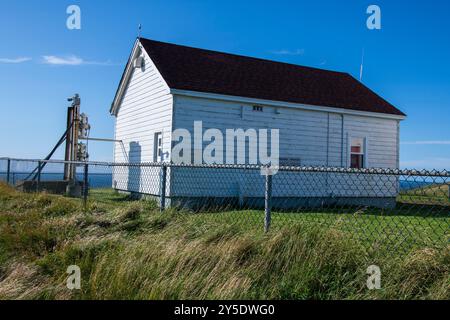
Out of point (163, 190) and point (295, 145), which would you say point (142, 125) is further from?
point (163, 190)

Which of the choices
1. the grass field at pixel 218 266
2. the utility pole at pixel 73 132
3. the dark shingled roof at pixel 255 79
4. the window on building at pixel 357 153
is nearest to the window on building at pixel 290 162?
the dark shingled roof at pixel 255 79

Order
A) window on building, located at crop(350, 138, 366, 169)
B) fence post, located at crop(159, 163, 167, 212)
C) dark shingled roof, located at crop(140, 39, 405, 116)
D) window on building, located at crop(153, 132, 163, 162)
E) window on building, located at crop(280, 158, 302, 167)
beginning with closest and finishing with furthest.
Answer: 1. fence post, located at crop(159, 163, 167, 212)
2. dark shingled roof, located at crop(140, 39, 405, 116)
3. window on building, located at crop(153, 132, 163, 162)
4. window on building, located at crop(280, 158, 302, 167)
5. window on building, located at crop(350, 138, 366, 169)

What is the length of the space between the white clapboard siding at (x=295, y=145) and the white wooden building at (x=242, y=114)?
0.04m

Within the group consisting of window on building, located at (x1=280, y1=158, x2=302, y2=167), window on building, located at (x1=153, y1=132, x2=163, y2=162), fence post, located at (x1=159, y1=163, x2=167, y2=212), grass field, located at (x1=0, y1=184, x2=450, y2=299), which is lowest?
grass field, located at (x1=0, y1=184, x2=450, y2=299)

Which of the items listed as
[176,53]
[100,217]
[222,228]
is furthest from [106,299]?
[176,53]

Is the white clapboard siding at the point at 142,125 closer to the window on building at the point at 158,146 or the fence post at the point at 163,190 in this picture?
the window on building at the point at 158,146

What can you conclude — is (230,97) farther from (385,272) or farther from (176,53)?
(385,272)

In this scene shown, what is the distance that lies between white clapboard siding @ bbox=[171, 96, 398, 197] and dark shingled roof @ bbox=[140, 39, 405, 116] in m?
0.51

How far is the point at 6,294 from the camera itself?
367cm

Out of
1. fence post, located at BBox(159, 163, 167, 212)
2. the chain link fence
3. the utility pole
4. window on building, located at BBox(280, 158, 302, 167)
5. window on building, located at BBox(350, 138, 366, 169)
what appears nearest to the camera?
fence post, located at BBox(159, 163, 167, 212)

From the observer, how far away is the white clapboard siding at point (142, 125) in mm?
14425

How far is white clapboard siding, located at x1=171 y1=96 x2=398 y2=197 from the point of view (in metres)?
14.1

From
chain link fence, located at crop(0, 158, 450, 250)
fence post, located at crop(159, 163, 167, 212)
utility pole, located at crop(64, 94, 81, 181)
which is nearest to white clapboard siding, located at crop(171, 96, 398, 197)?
chain link fence, located at crop(0, 158, 450, 250)

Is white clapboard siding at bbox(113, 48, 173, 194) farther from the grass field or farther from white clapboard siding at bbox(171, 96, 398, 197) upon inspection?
the grass field
